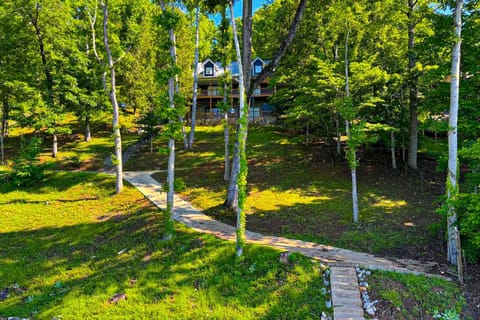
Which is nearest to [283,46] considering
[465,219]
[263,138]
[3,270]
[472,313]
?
[465,219]

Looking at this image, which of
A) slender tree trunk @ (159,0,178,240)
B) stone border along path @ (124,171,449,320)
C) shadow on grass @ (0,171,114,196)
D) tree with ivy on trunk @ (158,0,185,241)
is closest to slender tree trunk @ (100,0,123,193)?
shadow on grass @ (0,171,114,196)

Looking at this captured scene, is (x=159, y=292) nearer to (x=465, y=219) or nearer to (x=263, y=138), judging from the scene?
(x=465, y=219)

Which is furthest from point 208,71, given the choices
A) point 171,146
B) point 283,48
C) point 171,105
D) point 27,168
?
point 171,146

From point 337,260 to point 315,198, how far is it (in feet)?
18.3

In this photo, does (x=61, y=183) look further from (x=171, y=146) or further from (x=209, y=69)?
(x=209, y=69)

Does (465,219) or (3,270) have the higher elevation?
(465,219)

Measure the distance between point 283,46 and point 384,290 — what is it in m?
7.73

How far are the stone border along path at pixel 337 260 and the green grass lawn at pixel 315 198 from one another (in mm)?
599

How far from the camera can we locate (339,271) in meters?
6.58

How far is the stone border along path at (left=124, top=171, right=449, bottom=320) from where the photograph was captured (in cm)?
579

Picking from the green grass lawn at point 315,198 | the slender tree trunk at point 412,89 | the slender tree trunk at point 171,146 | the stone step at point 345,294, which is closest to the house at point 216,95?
the green grass lawn at point 315,198

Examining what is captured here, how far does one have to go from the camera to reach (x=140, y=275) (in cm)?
705

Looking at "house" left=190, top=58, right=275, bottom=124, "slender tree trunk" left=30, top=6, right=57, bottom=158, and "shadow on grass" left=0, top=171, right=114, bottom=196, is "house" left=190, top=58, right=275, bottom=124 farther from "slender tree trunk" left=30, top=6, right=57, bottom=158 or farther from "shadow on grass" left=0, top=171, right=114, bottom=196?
"shadow on grass" left=0, top=171, right=114, bottom=196

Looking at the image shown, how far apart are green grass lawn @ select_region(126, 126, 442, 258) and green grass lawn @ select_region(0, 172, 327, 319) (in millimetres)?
2362
